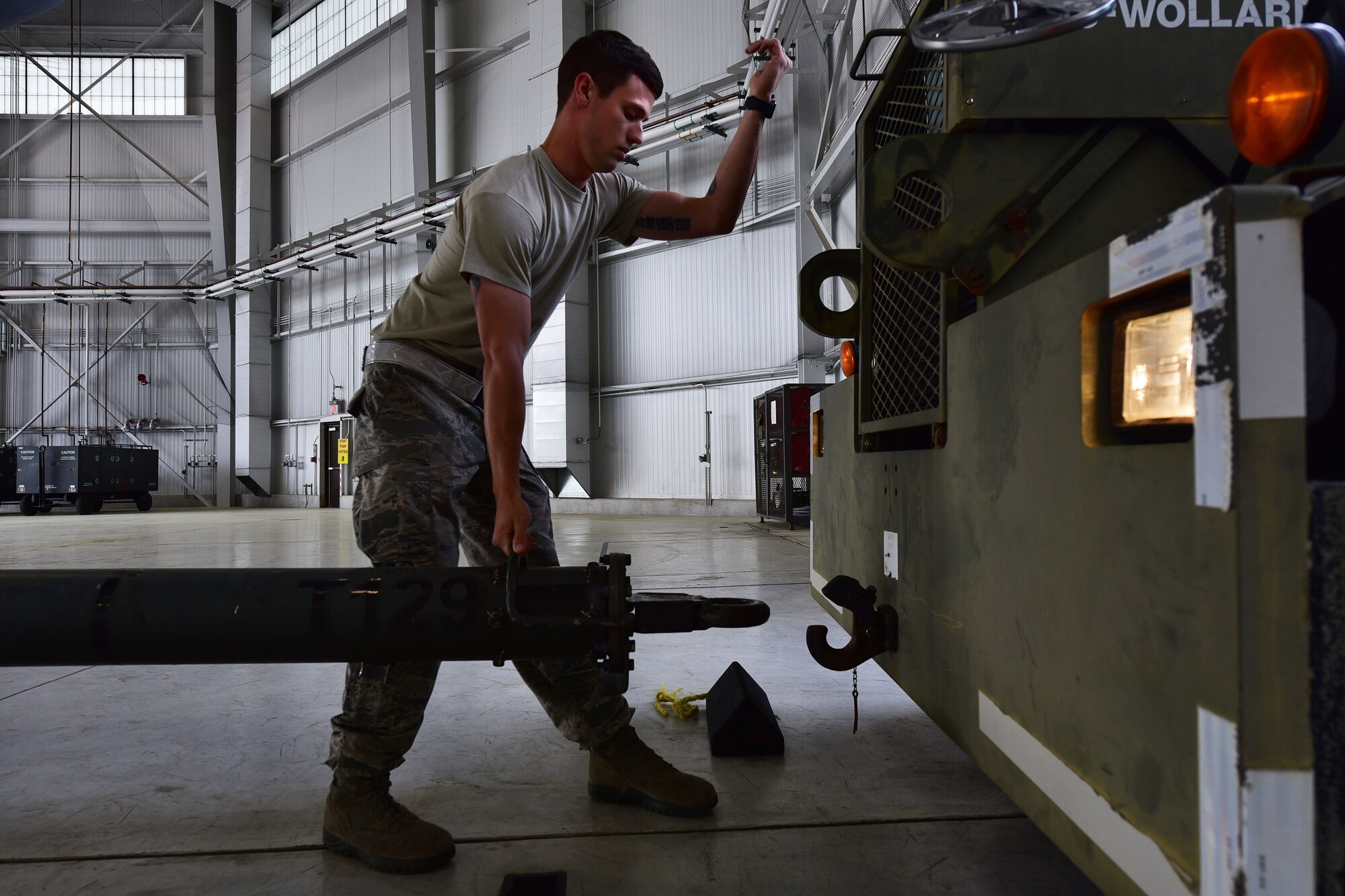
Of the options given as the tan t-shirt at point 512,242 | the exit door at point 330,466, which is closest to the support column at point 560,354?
the exit door at point 330,466

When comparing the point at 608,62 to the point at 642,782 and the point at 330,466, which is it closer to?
the point at 642,782

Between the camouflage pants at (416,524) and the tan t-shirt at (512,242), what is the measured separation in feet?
0.41

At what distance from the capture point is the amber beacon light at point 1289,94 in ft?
2.25

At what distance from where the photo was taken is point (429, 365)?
171 centimetres

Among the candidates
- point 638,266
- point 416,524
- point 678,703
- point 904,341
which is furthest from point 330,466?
point 904,341

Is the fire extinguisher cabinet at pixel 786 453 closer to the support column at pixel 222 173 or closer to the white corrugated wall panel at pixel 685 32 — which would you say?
the white corrugated wall panel at pixel 685 32

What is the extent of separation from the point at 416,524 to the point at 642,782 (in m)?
0.70

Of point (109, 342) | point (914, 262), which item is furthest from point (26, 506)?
point (914, 262)

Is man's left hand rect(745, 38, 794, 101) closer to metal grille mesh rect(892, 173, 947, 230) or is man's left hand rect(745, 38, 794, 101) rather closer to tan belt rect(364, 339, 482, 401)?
metal grille mesh rect(892, 173, 947, 230)

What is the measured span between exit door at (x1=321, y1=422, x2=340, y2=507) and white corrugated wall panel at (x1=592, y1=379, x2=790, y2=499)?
7046 mm

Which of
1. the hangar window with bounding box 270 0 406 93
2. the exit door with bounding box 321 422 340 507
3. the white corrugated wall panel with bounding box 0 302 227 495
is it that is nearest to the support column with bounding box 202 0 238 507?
the white corrugated wall panel with bounding box 0 302 227 495

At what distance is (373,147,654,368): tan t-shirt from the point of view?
1.48 meters

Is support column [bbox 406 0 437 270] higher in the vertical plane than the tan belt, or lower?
higher

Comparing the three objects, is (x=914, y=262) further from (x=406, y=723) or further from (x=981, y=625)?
(x=406, y=723)
